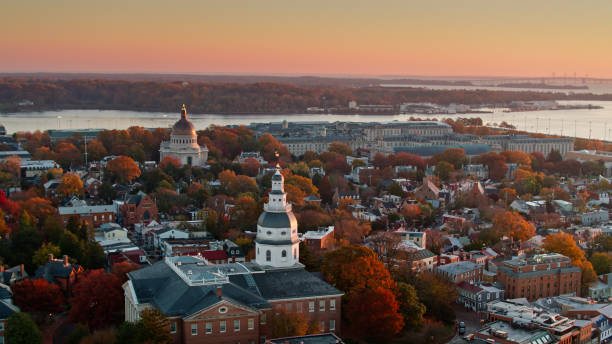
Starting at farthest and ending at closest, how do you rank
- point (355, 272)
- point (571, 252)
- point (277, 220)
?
point (571, 252) → point (277, 220) → point (355, 272)

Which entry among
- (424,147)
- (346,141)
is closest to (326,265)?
(424,147)

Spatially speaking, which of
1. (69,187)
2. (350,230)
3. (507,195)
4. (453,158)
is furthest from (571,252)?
(453,158)

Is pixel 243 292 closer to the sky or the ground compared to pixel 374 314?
closer to the sky

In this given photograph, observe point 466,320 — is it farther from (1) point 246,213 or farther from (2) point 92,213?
(2) point 92,213

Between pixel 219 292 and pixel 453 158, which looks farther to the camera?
Answer: pixel 453 158

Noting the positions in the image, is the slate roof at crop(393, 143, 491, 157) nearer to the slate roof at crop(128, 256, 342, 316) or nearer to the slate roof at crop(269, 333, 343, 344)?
the slate roof at crop(128, 256, 342, 316)

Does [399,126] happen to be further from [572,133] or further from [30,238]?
[30,238]

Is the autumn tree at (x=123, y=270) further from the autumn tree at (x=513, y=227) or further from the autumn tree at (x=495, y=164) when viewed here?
the autumn tree at (x=495, y=164)
